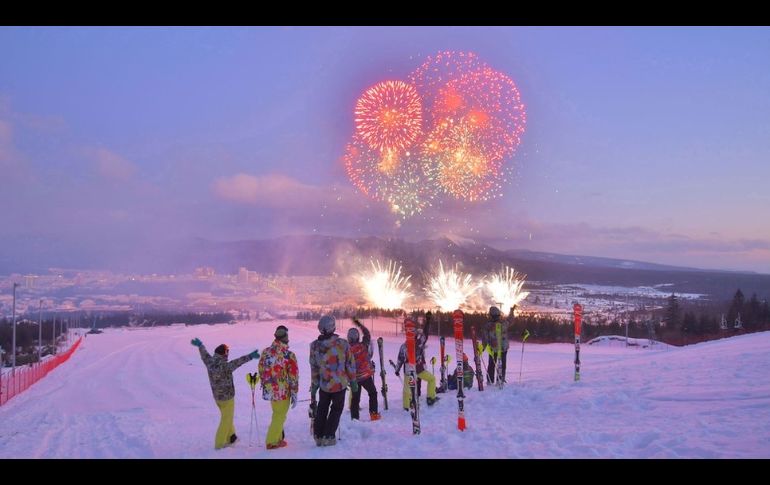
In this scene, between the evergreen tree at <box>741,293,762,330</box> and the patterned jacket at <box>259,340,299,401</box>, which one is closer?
the patterned jacket at <box>259,340,299,401</box>

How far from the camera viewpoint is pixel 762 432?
8.80m

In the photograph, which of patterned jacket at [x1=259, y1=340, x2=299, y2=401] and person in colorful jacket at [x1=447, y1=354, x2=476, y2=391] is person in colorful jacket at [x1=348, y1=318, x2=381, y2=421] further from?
person in colorful jacket at [x1=447, y1=354, x2=476, y2=391]

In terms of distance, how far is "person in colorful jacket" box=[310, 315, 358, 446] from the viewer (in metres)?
9.67

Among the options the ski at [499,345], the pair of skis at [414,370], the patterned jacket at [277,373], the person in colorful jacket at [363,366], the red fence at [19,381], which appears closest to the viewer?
the patterned jacket at [277,373]

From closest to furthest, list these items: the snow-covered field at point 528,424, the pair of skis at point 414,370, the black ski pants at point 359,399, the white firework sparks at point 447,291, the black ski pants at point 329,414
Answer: the snow-covered field at point 528,424
the black ski pants at point 329,414
the pair of skis at point 414,370
the black ski pants at point 359,399
the white firework sparks at point 447,291

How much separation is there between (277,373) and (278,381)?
137 millimetres

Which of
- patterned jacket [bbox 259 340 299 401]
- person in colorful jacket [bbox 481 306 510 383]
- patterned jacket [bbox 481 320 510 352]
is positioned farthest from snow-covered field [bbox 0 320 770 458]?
patterned jacket [bbox 481 320 510 352]

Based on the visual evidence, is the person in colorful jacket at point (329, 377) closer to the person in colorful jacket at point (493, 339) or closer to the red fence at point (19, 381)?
the person in colorful jacket at point (493, 339)

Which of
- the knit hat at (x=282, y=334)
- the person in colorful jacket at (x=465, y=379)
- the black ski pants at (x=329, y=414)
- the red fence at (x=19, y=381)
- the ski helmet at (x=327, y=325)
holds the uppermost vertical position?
the ski helmet at (x=327, y=325)

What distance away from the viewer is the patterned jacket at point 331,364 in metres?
9.67

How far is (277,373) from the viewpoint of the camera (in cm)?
995

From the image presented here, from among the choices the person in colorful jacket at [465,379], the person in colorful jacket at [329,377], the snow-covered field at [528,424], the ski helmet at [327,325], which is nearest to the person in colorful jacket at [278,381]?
the snow-covered field at [528,424]

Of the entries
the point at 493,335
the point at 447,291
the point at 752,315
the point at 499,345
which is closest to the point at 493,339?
the point at 493,335
